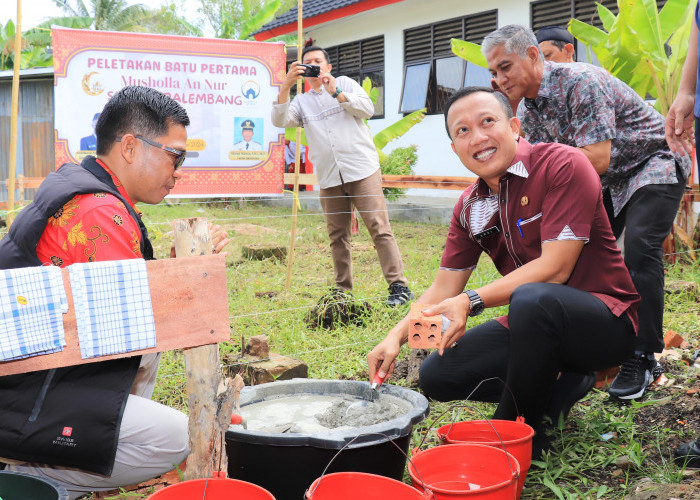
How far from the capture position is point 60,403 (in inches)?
74.5

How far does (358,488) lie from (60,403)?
87 cm

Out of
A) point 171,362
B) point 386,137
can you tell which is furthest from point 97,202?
point 386,137

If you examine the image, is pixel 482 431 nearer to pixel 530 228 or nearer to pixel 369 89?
→ pixel 530 228

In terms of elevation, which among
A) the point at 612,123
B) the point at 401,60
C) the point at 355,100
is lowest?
the point at 612,123

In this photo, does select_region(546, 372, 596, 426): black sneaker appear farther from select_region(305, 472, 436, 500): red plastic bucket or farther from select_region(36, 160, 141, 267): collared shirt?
select_region(36, 160, 141, 267): collared shirt

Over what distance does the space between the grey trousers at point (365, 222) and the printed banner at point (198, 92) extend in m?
0.52

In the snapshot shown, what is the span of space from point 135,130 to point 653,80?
559 centimetres

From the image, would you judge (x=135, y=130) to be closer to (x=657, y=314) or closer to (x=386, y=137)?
(x=657, y=314)

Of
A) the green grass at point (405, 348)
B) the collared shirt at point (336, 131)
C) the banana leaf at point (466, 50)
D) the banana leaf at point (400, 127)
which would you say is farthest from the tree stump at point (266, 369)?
A: the banana leaf at point (400, 127)

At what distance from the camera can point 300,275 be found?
22.7ft

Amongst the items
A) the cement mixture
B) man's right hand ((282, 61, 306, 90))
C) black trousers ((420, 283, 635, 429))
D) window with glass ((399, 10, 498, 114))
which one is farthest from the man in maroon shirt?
window with glass ((399, 10, 498, 114))

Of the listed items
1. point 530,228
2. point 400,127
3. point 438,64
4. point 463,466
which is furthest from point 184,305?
point 438,64

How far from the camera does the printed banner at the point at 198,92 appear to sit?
4918 mm

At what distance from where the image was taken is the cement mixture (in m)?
2.35
